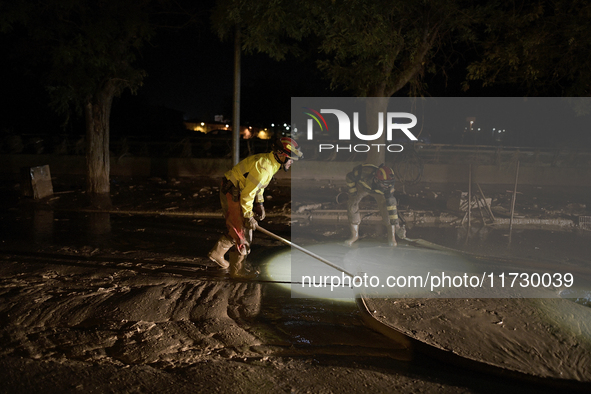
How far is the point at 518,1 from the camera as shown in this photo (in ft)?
33.7

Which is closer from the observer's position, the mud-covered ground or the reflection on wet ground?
the mud-covered ground

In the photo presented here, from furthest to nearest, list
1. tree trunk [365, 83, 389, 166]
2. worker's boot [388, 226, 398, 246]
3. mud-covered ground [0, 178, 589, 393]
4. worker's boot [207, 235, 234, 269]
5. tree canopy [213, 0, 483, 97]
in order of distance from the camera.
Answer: tree trunk [365, 83, 389, 166] → tree canopy [213, 0, 483, 97] → worker's boot [388, 226, 398, 246] → worker's boot [207, 235, 234, 269] → mud-covered ground [0, 178, 589, 393]

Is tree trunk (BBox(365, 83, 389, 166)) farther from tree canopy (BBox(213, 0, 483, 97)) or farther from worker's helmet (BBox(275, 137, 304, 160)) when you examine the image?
worker's helmet (BBox(275, 137, 304, 160))

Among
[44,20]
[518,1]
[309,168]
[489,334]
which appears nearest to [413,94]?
[518,1]

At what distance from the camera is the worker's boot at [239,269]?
5.62 metres

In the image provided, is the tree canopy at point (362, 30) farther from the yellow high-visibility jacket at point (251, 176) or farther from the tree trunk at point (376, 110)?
the yellow high-visibility jacket at point (251, 176)

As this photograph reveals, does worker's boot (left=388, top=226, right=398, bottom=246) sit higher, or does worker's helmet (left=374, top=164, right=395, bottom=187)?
worker's helmet (left=374, top=164, right=395, bottom=187)

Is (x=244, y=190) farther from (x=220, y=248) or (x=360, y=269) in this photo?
(x=360, y=269)

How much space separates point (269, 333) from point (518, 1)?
10137 millimetres

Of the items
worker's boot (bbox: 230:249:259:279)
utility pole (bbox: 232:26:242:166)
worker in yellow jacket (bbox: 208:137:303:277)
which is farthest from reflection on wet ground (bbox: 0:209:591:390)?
utility pole (bbox: 232:26:242:166)

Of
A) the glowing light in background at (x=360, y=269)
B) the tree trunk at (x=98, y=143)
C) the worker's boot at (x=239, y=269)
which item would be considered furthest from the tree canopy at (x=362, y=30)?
the worker's boot at (x=239, y=269)

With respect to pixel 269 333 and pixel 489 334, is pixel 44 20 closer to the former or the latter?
pixel 269 333

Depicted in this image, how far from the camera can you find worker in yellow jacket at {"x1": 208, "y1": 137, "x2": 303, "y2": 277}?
5145 mm

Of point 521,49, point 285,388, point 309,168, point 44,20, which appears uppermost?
point 44,20
